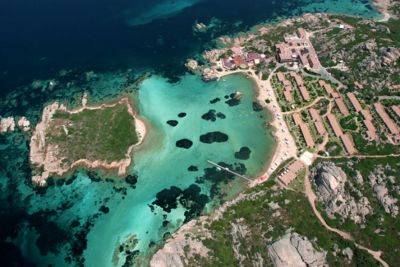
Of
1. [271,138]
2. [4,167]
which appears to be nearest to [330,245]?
[271,138]

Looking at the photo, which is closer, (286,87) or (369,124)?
(369,124)

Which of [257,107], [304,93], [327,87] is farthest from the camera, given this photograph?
[327,87]

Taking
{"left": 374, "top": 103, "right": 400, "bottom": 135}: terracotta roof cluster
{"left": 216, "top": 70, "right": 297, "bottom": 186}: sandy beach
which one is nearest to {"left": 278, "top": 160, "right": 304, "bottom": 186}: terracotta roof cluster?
{"left": 216, "top": 70, "right": 297, "bottom": 186}: sandy beach

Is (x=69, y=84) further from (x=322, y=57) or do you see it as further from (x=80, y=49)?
(x=322, y=57)

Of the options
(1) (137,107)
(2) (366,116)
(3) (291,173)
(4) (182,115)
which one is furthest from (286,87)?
(1) (137,107)

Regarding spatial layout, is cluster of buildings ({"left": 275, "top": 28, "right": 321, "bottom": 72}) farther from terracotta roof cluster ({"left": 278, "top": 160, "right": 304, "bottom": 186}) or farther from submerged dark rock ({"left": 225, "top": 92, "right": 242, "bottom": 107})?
terracotta roof cluster ({"left": 278, "top": 160, "right": 304, "bottom": 186})

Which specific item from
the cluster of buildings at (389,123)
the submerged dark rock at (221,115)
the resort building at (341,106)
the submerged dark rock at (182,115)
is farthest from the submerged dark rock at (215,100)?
the cluster of buildings at (389,123)

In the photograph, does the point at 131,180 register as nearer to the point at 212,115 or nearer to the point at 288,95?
the point at 212,115
